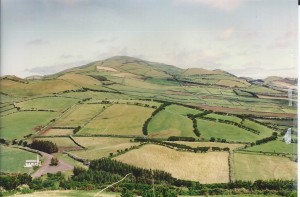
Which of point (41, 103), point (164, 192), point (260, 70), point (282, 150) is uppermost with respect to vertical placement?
point (260, 70)

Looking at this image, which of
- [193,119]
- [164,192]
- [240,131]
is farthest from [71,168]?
[240,131]

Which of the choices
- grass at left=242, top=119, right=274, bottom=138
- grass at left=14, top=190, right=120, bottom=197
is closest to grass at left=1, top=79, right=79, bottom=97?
grass at left=14, top=190, right=120, bottom=197

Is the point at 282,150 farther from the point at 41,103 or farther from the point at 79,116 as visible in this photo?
the point at 41,103

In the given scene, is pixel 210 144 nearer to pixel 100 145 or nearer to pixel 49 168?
pixel 100 145

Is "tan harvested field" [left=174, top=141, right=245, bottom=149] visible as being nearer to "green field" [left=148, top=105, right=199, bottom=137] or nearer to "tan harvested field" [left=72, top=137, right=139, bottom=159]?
"green field" [left=148, top=105, right=199, bottom=137]

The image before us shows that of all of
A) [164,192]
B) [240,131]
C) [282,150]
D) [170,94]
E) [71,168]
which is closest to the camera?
[164,192]

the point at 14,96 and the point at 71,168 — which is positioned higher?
the point at 14,96

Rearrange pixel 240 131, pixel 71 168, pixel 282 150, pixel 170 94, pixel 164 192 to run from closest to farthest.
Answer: pixel 164 192 < pixel 71 168 < pixel 282 150 < pixel 240 131 < pixel 170 94

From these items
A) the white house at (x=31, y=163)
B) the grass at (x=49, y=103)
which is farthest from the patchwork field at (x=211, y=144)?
the white house at (x=31, y=163)

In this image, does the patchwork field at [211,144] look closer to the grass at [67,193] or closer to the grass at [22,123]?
the grass at [67,193]
